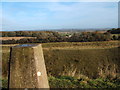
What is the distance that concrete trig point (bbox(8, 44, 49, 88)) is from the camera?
2.96m

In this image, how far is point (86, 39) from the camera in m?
29.2

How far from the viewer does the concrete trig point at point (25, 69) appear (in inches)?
116

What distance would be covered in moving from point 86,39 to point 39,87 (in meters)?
26.7

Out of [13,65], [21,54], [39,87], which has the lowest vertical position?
[39,87]

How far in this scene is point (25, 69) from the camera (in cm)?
297

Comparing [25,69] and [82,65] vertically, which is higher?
[25,69]

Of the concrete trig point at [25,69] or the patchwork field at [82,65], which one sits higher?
the concrete trig point at [25,69]

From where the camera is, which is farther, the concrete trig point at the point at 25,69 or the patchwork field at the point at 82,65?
the patchwork field at the point at 82,65

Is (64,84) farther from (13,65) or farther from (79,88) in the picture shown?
(13,65)

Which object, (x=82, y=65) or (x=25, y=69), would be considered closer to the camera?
(x=25, y=69)

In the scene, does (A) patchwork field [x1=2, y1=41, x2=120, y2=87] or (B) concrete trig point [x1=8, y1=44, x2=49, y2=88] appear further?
(A) patchwork field [x1=2, y1=41, x2=120, y2=87]

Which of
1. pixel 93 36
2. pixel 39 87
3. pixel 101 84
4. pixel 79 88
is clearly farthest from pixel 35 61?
pixel 93 36

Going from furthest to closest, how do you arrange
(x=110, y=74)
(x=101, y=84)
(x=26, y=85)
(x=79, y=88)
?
1. (x=110, y=74)
2. (x=101, y=84)
3. (x=79, y=88)
4. (x=26, y=85)

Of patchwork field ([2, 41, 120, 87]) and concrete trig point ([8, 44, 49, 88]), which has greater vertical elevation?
concrete trig point ([8, 44, 49, 88])
